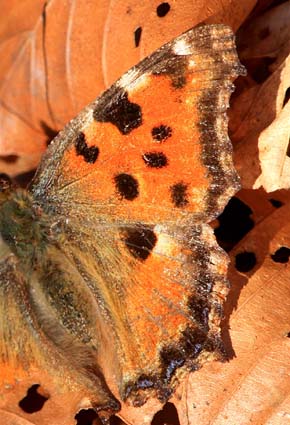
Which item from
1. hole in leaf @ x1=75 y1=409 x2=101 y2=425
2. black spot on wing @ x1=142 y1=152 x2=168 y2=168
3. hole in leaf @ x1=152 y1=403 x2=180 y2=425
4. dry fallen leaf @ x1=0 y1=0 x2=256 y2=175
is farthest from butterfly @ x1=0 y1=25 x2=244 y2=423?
dry fallen leaf @ x1=0 y1=0 x2=256 y2=175

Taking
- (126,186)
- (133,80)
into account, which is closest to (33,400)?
(126,186)

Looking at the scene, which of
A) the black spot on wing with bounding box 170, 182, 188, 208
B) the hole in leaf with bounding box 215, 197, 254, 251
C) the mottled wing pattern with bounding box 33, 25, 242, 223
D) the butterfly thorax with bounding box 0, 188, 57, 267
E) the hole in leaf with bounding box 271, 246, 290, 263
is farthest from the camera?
the hole in leaf with bounding box 215, 197, 254, 251

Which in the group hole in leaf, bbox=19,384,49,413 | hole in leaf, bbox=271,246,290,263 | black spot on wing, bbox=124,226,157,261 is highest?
black spot on wing, bbox=124,226,157,261

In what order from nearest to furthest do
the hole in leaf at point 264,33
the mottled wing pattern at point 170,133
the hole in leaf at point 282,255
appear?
1. the mottled wing pattern at point 170,133
2. the hole in leaf at point 282,255
3. the hole in leaf at point 264,33

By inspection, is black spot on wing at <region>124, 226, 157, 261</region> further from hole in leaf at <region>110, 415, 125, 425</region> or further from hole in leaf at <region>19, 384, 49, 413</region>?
hole in leaf at <region>110, 415, 125, 425</region>

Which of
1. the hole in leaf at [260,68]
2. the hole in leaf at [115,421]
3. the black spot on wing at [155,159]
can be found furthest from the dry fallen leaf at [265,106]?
the hole in leaf at [115,421]

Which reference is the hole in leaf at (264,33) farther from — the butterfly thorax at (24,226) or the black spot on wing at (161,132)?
the butterfly thorax at (24,226)
